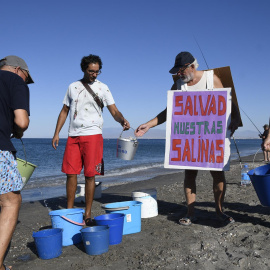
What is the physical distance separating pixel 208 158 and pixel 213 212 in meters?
1.18

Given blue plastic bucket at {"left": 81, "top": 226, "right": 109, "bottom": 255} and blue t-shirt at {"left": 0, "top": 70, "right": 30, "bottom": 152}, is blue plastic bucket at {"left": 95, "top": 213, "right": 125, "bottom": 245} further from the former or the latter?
blue t-shirt at {"left": 0, "top": 70, "right": 30, "bottom": 152}

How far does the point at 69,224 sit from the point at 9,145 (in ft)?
4.35

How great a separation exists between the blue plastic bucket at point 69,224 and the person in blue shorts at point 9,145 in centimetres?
88

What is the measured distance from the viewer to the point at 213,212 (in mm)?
4961

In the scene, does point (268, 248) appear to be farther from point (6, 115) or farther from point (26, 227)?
point (26, 227)

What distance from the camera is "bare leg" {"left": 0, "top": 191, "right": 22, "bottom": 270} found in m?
2.59

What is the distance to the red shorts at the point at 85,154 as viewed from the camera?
4367 millimetres

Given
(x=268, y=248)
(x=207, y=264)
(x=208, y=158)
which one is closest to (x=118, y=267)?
(x=207, y=264)

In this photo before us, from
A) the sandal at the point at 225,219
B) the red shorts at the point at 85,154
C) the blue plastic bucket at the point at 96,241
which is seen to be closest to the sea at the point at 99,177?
the red shorts at the point at 85,154

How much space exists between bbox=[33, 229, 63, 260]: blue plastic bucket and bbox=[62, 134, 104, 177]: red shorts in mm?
1232

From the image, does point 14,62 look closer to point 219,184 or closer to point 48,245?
point 48,245

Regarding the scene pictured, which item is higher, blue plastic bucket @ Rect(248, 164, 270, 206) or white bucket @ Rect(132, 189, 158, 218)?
blue plastic bucket @ Rect(248, 164, 270, 206)

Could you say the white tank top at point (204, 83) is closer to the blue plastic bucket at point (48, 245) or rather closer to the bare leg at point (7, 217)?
the blue plastic bucket at point (48, 245)

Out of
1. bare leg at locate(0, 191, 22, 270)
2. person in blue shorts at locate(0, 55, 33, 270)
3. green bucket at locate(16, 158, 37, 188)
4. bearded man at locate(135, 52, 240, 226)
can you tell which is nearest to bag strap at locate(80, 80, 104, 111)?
bearded man at locate(135, 52, 240, 226)
